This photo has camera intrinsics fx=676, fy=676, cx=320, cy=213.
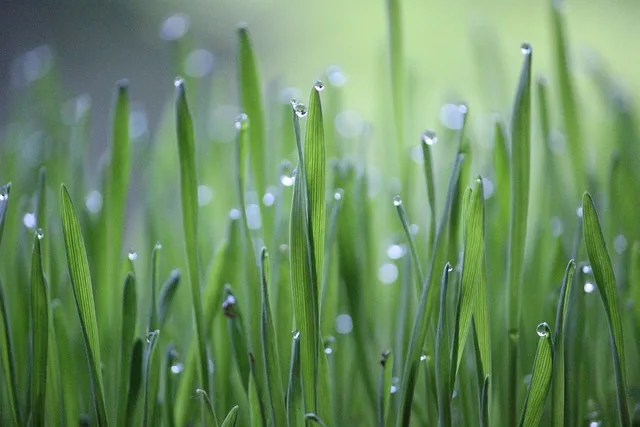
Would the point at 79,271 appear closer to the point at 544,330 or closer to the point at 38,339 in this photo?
the point at 38,339

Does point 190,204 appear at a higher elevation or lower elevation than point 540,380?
higher

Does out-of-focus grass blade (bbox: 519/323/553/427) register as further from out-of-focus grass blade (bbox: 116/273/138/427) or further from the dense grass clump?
out-of-focus grass blade (bbox: 116/273/138/427)

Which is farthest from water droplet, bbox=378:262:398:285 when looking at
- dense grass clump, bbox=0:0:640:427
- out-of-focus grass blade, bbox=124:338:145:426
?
out-of-focus grass blade, bbox=124:338:145:426

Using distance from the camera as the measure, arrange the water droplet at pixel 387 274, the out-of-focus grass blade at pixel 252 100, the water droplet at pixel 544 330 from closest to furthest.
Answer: the water droplet at pixel 544 330 < the out-of-focus grass blade at pixel 252 100 < the water droplet at pixel 387 274

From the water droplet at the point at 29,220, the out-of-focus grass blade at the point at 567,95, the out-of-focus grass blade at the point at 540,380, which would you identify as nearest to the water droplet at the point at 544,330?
the out-of-focus grass blade at the point at 540,380

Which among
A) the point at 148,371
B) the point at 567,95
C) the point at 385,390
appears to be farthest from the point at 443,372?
the point at 567,95

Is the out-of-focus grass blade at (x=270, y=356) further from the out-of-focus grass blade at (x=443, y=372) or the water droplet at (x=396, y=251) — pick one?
the water droplet at (x=396, y=251)

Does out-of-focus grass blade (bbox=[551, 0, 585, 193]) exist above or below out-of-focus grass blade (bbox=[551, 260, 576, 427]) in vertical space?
above
